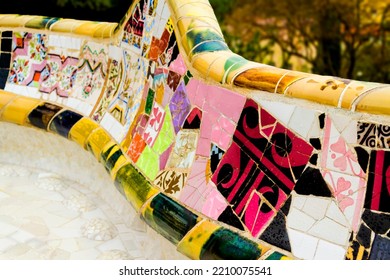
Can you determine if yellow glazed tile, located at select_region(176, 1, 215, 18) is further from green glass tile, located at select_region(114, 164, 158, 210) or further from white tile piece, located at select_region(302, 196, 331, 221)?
white tile piece, located at select_region(302, 196, 331, 221)

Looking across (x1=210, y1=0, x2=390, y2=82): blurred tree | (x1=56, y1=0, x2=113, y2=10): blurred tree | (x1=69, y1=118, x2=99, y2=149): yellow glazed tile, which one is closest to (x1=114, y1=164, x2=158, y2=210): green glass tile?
(x1=69, y1=118, x2=99, y2=149): yellow glazed tile

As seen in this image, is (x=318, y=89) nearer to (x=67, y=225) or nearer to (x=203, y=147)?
(x=203, y=147)

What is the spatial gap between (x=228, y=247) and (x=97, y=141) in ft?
4.35

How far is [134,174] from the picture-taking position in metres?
2.45

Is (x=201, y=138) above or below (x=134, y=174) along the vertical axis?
above

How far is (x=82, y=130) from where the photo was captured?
309cm

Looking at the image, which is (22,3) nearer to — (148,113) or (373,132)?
(148,113)

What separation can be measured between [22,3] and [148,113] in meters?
7.33

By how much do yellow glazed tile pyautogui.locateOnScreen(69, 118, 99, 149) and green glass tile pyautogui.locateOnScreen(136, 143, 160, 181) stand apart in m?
0.62

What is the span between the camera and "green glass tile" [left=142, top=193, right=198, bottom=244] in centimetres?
198

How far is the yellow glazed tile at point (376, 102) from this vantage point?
148 cm

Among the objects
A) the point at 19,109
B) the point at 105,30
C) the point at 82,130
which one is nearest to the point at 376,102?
the point at 82,130
